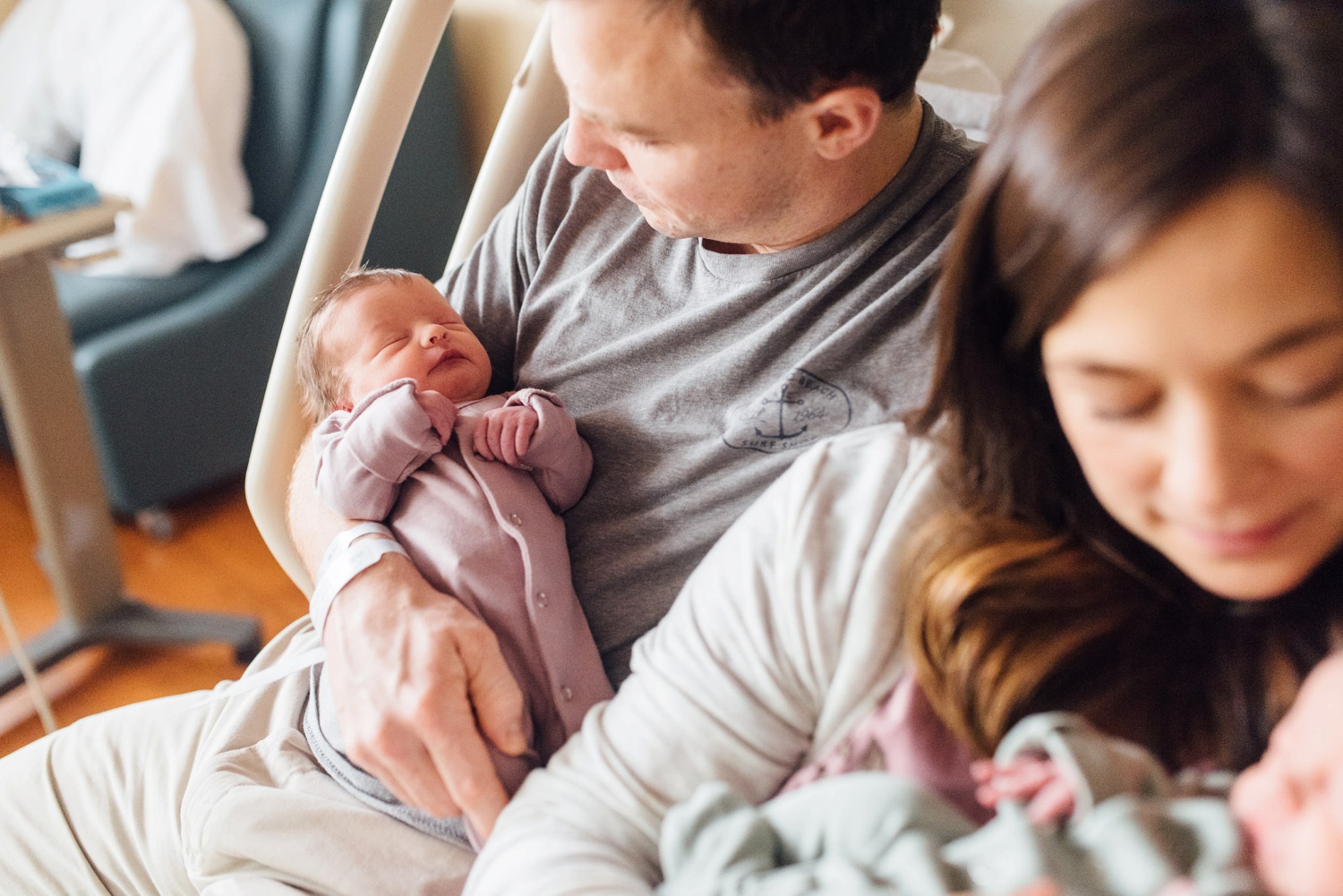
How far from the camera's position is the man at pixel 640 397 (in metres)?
→ 1.01

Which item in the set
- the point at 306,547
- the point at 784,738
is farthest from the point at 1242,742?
the point at 306,547

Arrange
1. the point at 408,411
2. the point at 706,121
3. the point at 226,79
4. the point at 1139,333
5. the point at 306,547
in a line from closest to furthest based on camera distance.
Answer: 1. the point at 1139,333
2. the point at 706,121
3. the point at 408,411
4. the point at 306,547
5. the point at 226,79

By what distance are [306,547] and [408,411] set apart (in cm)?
26

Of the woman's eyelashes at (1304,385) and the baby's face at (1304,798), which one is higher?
the woman's eyelashes at (1304,385)

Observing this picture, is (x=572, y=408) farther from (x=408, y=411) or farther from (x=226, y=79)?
(x=226, y=79)

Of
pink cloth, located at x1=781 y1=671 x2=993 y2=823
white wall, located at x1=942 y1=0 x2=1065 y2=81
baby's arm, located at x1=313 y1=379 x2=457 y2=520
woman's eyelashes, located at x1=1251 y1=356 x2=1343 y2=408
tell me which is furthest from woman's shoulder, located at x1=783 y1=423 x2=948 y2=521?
white wall, located at x1=942 y1=0 x2=1065 y2=81

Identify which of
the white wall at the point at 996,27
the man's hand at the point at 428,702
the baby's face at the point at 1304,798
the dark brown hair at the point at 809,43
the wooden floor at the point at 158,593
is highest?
the dark brown hair at the point at 809,43

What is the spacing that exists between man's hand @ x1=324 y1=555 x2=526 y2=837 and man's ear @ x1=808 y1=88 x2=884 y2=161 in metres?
0.54

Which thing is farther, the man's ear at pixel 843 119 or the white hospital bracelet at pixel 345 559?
the white hospital bracelet at pixel 345 559

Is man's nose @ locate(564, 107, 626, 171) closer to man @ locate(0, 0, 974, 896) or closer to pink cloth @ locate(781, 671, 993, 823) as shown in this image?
man @ locate(0, 0, 974, 896)

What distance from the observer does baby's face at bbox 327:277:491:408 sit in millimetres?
1297

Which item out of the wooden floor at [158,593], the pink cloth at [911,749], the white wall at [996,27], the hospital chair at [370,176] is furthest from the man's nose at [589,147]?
the wooden floor at [158,593]

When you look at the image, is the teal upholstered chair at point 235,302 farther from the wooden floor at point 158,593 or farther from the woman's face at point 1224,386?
the woman's face at point 1224,386

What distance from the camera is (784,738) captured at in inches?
33.0
